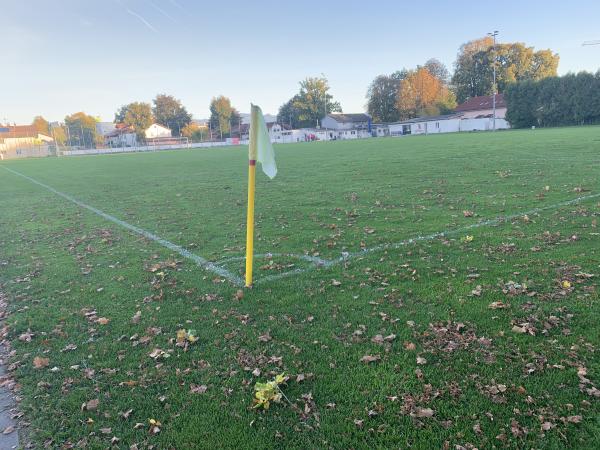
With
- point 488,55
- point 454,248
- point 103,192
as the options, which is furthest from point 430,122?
point 454,248

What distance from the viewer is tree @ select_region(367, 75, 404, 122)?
3858 inches

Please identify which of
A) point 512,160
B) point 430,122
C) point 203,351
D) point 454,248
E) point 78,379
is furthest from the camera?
point 430,122

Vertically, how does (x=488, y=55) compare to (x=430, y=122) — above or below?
above

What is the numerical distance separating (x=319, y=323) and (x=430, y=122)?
8007cm

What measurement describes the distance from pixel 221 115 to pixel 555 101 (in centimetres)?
7635

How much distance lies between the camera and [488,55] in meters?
83.6

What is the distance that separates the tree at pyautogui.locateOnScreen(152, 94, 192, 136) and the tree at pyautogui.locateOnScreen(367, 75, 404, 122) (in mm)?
50732

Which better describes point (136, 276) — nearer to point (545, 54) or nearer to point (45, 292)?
point (45, 292)

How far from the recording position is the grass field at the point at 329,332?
9.48 ft

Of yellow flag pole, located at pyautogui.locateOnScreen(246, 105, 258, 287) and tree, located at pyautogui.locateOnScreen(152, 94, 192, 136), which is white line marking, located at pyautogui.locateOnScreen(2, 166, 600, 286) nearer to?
yellow flag pole, located at pyautogui.locateOnScreen(246, 105, 258, 287)

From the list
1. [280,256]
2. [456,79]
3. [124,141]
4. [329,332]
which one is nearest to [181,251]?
[280,256]

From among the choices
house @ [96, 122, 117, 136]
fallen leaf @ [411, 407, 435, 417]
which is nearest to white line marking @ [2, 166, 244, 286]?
fallen leaf @ [411, 407, 435, 417]

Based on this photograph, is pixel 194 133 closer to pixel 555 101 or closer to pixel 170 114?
pixel 170 114

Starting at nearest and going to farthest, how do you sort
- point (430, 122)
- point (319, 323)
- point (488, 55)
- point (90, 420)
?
point (90, 420)
point (319, 323)
point (430, 122)
point (488, 55)
